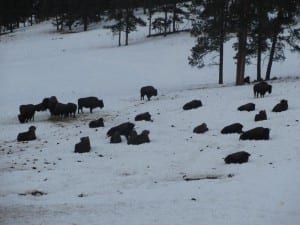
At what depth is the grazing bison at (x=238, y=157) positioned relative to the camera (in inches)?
711

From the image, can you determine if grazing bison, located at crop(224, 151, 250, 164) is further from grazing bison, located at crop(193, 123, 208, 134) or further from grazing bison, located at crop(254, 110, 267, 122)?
grazing bison, located at crop(254, 110, 267, 122)

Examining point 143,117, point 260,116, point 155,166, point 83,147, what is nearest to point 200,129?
point 260,116

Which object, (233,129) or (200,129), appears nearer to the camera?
(233,129)

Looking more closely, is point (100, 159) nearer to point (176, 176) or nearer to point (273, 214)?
point (176, 176)

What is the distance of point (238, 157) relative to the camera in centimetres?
1808

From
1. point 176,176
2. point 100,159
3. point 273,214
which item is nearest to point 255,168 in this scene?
point 176,176

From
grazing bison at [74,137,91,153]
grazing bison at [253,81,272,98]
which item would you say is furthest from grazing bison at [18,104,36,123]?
grazing bison at [253,81,272,98]

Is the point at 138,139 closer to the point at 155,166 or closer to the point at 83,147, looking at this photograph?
the point at 83,147

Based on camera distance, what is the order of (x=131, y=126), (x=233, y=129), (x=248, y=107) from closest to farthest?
(x=233, y=129), (x=131, y=126), (x=248, y=107)

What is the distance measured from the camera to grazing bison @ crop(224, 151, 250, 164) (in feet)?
59.3

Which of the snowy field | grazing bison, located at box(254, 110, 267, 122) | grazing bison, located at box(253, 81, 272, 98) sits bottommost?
the snowy field

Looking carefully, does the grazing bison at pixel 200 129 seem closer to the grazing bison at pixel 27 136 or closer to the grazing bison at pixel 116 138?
the grazing bison at pixel 116 138

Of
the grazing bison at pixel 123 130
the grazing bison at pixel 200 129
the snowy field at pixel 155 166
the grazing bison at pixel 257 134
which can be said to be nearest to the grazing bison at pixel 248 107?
the snowy field at pixel 155 166

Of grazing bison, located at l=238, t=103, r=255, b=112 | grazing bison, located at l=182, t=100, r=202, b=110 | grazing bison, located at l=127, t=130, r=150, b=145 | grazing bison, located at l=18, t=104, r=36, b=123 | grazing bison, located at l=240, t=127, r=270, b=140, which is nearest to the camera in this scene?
grazing bison, located at l=240, t=127, r=270, b=140
